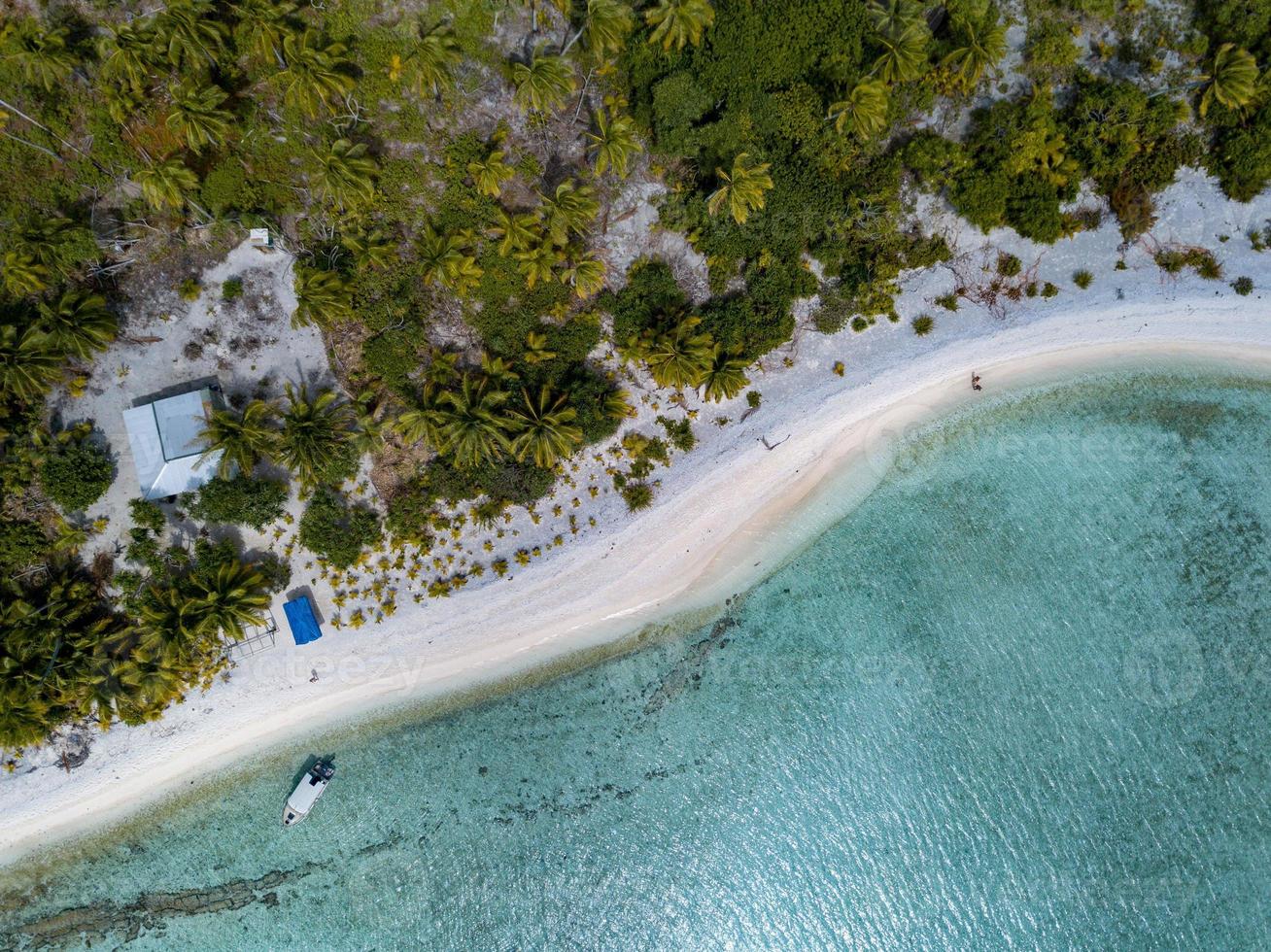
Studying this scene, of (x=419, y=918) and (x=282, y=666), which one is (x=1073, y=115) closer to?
(x=282, y=666)

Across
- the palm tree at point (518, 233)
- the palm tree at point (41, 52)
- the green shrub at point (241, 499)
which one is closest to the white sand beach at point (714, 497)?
the green shrub at point (241, 499)

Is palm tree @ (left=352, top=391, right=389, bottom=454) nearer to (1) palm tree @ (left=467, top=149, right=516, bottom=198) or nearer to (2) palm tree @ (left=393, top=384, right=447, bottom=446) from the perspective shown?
(2) palm tree @ (left=393, top=384, right=447, bottom=446)

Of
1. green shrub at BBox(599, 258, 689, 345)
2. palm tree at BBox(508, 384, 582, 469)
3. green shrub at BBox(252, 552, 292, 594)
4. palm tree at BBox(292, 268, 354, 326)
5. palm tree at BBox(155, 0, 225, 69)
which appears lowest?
green shrub at BBox(252, 552, 292, 594)

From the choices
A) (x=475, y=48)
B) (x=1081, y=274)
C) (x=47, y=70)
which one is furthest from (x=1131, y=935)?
(x=47, y=70)

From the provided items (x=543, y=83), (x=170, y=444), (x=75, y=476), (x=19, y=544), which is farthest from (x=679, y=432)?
(x=19, y=544)

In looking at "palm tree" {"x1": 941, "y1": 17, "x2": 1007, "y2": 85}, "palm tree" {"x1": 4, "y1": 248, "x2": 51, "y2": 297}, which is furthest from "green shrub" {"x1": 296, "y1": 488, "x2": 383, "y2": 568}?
"palm tree" {"x1": 941, "y1": 17, "x2": 1007, "y2": 85}
